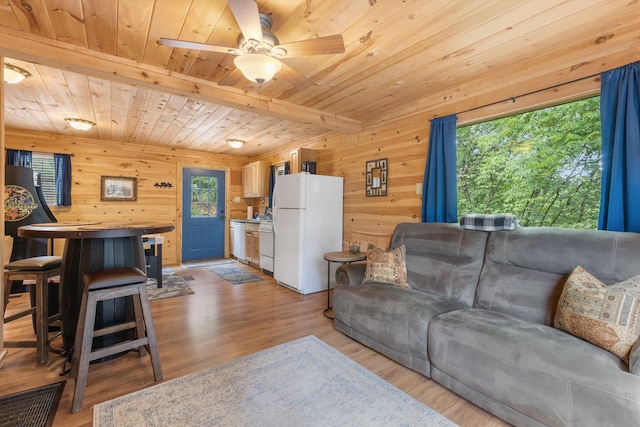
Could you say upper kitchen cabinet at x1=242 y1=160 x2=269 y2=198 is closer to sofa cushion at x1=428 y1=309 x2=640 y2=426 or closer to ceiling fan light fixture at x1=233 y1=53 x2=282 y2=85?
ceiling fan light fixture at x1=233 y1=53 x2=282 y2=85

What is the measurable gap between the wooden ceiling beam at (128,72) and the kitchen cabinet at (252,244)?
2.54m

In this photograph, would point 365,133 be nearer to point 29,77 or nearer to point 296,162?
point 296,162

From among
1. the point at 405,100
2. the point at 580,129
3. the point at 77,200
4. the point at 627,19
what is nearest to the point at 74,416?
the point at 405,100

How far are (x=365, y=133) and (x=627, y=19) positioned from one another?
8.33 feet

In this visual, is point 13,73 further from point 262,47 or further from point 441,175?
point 441,175

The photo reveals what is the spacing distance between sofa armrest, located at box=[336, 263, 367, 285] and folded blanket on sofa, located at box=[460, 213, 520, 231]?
1.04 m

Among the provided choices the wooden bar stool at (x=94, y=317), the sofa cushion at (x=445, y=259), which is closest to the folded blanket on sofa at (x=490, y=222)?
the sofa cushion at (x=445, y=259)

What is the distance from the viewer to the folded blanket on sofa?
236 centimetres

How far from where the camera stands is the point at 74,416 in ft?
5.24

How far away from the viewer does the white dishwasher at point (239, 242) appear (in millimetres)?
5828

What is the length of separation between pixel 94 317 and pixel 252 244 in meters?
3.77

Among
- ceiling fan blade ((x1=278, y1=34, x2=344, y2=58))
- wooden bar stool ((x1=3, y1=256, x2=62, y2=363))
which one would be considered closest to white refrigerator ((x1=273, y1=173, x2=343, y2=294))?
ceiling fan blade ((x1=278, y1=34, x2=344, y2=58))

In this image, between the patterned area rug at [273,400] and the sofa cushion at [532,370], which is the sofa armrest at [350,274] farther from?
the sofa cushion at [532,370]

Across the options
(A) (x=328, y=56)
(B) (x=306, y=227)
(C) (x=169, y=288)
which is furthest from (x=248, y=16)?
(C) (x=169, y=288)
